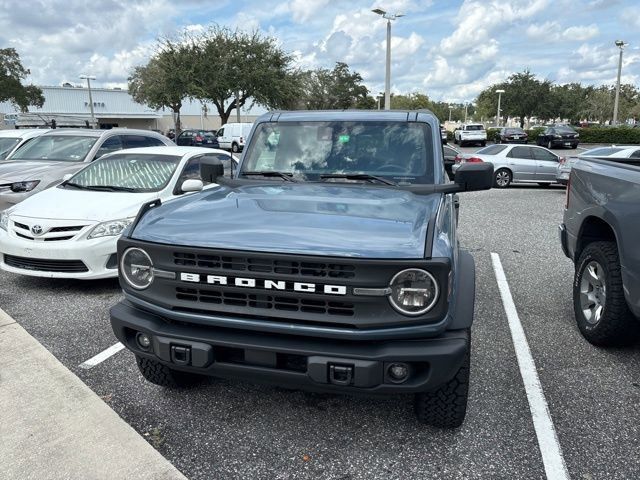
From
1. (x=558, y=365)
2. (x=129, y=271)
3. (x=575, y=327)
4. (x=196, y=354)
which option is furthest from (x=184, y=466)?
(x=575, y=327)

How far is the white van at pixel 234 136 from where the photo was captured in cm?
3316

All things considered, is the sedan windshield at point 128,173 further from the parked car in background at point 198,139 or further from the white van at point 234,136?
the parked car in background at point 198,139

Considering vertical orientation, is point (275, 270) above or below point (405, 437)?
above

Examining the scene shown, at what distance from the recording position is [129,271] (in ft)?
9.49

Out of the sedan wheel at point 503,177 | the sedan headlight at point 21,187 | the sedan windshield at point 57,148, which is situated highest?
the sedan windshield at point 57,148

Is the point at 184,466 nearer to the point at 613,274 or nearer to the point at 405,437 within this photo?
the point at 405,437

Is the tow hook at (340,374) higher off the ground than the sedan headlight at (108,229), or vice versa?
the sedan headlight at (108,229)

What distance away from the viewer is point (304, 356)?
2.52 m

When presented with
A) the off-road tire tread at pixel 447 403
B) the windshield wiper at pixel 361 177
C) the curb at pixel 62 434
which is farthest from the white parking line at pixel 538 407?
the curb at pixel 62 434

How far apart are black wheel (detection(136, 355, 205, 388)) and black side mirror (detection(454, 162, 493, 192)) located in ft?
7.43

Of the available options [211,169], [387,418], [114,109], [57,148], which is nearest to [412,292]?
[387,418]

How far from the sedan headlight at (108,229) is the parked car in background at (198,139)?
2999 centimetres

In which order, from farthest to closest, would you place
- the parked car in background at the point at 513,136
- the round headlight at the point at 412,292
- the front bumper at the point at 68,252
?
the parked car in background at the point at 513,136, the front bumper at the point at 68,252, the round headlight at the point at 412,292

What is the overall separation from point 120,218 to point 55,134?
16.6 feet
